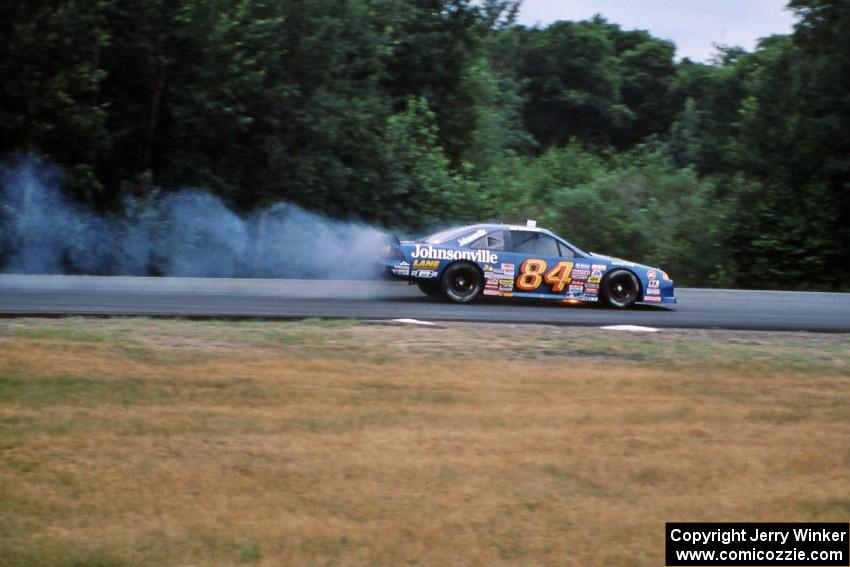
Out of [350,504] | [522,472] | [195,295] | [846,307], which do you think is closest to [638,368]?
[522,472]

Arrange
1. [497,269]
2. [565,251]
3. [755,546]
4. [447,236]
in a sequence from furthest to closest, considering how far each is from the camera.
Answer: [565,251] < [447,236] < [497,269] < [755,546]

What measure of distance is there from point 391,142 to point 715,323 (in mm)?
14871

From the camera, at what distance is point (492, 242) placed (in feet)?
51.6

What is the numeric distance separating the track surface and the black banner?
810 cm

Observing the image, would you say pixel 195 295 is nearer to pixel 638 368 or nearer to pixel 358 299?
pixel 358 299

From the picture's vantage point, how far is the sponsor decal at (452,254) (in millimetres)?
15391

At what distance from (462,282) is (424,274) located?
605 millimetres

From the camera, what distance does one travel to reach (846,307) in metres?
17.9

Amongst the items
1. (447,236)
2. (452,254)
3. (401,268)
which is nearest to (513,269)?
(452,254)

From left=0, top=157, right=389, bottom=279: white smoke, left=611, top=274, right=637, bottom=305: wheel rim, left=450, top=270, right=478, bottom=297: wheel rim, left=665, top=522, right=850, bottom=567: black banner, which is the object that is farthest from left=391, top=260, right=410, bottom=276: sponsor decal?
left=665, top=522, right=850, bottom=567: black banner

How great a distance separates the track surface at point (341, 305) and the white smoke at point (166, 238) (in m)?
4.37

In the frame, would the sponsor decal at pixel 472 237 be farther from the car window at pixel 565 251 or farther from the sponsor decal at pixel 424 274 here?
Result: the car window at pixel 565 251

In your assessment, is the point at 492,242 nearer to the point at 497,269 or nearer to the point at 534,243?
the point at 497,269

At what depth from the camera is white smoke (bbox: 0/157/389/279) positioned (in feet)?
75.3
